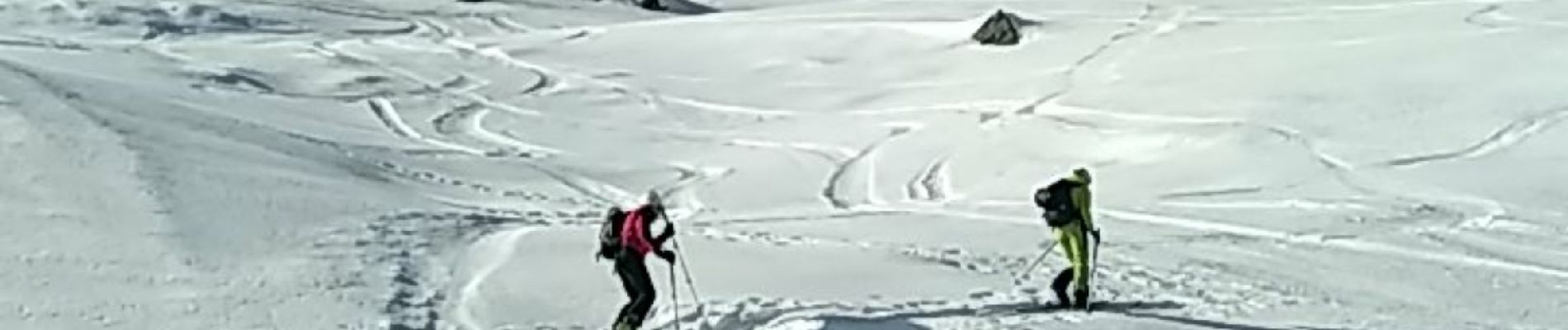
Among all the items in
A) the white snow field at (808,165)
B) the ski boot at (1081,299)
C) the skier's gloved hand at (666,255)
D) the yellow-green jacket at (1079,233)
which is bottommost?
the white snow field at (808,165)

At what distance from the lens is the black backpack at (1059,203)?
14797 mm

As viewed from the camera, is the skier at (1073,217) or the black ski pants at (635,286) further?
the skier at (1073,217)

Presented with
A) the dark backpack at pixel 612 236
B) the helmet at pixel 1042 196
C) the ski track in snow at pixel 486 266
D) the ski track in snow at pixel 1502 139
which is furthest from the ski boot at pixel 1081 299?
the ski track in snow at pixel 1502 139

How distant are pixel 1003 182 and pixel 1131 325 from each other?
543 inches

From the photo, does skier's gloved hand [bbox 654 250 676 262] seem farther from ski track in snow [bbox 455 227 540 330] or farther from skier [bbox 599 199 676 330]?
ski track in snow [bbox 455 227 540 330]

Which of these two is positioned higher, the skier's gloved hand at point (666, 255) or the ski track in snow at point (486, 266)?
the skier's gloved hand at point (666, 255)

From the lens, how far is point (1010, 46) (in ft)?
141

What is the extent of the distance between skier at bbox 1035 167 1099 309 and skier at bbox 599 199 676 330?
3016 millimetres

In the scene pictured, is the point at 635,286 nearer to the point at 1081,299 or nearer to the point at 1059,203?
the point at 1059,203

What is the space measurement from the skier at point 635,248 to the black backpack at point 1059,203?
2.95 m

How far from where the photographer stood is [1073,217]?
15.0 meters

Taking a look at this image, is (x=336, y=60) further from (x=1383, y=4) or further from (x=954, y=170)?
(x=1383, y=4)

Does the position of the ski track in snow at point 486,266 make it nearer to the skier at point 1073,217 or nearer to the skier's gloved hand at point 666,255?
the skier's gloved hand at point 666,255

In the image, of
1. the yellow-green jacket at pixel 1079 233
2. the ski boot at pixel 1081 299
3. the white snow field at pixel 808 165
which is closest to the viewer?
the yellow-green jacket at pixel 1079 233
